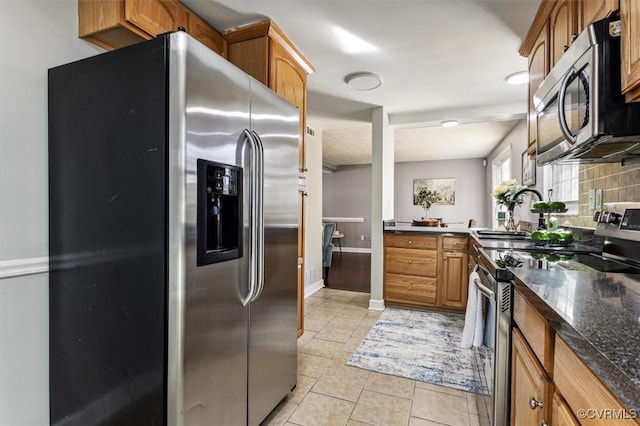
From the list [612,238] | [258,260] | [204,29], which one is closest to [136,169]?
[258,260]

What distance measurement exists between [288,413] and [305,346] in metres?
0.88

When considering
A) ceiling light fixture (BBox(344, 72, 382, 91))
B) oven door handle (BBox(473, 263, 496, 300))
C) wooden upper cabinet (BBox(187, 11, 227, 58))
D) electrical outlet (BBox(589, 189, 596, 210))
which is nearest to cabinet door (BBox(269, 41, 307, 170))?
wooden upper cabinet (BBox(187, 11, 227, 58))

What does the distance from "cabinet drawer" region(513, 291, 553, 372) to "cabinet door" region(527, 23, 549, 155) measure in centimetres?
129

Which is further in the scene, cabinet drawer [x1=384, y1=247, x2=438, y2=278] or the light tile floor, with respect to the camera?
cabinet drawer [x1=384, y1=247, x2=438, y2=278]

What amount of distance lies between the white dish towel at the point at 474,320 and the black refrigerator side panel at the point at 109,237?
1.37 meters

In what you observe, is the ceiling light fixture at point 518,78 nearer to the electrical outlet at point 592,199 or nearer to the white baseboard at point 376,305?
the electrical outlet at point 592,199

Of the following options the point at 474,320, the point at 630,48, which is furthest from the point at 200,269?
the point at 630,48

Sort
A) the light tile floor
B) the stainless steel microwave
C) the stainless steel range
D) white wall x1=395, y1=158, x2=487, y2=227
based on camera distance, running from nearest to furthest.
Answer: the stainless steel microwave
the stainless steel range
the light tile floor
white wall x1=395, y1=158, x2=487, y2=227

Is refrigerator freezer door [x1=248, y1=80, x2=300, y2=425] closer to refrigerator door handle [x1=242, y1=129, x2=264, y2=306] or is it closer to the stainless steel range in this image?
refrigerator door handle [x1=242, y1=129, x2=264, y2=306]

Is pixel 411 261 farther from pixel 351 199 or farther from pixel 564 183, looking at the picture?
pixel 351 199

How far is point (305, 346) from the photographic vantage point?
2.62 meters

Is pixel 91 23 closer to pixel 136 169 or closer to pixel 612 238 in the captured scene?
pixel 136 169

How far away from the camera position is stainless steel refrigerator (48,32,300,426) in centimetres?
108

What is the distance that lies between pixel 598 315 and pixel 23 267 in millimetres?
1976
